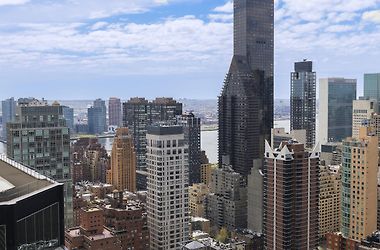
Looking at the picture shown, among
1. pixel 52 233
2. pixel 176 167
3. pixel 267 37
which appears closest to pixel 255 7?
pixel 267 37

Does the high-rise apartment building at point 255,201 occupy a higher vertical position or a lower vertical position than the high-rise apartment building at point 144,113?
lower

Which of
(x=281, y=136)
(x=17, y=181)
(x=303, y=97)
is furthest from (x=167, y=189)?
(x=303, y=97)

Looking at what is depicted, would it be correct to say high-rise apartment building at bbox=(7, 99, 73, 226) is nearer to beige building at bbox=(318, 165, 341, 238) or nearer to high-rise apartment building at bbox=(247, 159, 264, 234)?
high-rise apartment building at bbox=(247, 159, 264, 234)

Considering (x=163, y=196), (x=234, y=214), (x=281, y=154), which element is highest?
(x=281, y=154)

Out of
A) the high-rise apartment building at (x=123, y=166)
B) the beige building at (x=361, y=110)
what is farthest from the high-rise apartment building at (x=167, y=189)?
the beige building at (x=361, y=110)

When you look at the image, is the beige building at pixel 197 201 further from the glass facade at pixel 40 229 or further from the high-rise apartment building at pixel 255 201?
the glass facade at pixel 40 229

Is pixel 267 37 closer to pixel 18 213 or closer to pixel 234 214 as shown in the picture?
pixel 234 214

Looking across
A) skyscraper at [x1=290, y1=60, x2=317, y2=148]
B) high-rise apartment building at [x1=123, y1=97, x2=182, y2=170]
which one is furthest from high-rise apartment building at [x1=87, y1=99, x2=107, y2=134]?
skyscraper at [x1=290, y1=60, x2=317, y2=148]
